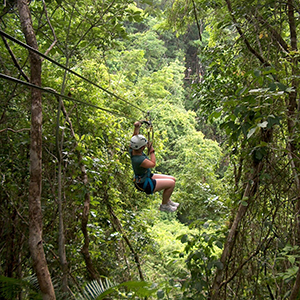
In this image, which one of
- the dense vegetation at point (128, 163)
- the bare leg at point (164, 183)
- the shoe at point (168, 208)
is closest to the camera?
the dense vegetation at point (128, 163)

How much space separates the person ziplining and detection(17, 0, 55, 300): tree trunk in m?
0.82

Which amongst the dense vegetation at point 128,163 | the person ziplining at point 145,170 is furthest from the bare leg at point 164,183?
the dense vegetation at point 128,163

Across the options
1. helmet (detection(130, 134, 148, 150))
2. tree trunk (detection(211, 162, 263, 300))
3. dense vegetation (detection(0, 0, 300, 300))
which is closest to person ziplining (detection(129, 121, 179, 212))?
helmet (detection(130, 134, 148, 150))

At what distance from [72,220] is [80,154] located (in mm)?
1036

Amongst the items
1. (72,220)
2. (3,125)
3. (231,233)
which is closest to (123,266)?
(72,220)

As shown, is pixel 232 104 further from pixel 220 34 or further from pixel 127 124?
pixel 127 124

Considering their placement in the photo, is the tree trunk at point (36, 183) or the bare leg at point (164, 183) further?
the bare leg at point (164, 183)

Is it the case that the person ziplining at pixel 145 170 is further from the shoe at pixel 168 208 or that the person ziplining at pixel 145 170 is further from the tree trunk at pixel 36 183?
the tree trunk at pixel 36 183

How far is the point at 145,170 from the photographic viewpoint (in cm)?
284

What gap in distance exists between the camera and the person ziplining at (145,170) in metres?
2.62

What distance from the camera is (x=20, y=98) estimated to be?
10.9 ft

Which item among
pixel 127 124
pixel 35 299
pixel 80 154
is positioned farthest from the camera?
pixel 127 124

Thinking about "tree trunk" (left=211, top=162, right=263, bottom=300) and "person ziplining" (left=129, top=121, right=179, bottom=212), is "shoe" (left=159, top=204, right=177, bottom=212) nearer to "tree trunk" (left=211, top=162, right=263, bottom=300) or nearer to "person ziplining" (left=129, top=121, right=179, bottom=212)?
"person ziplining" (left=129, top=121, right=179, bottom=212)

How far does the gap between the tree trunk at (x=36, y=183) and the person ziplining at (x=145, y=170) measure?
2.70 feet
